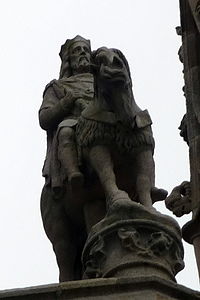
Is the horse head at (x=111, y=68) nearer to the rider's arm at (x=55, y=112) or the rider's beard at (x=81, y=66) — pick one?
the rider's arm at (x=55, y=112)

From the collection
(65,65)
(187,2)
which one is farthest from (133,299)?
(187,2)

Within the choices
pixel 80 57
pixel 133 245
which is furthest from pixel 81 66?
pixel 133 245

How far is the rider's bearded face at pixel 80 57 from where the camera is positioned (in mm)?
11969

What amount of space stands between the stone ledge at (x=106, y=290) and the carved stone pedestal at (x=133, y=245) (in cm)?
18

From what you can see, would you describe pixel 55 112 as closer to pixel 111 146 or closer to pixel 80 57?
pixel 80 57

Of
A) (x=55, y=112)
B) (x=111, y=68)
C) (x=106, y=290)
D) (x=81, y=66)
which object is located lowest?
(x=106, y=290)

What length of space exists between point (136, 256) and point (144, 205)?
2.58ft

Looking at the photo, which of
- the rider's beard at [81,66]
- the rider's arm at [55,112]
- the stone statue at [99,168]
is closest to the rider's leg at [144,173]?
the stone statue at [99,168]

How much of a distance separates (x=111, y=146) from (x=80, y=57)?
1.99 metres

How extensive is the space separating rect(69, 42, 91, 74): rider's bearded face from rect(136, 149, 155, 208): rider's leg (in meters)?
1.92

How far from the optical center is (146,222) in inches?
372

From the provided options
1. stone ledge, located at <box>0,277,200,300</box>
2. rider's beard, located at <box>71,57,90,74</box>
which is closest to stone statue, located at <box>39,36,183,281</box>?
stone ledge, located at <box>0,277,200,300</box>

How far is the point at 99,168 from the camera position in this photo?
1022cm

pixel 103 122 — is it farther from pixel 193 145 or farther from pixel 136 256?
pixel 193 145
